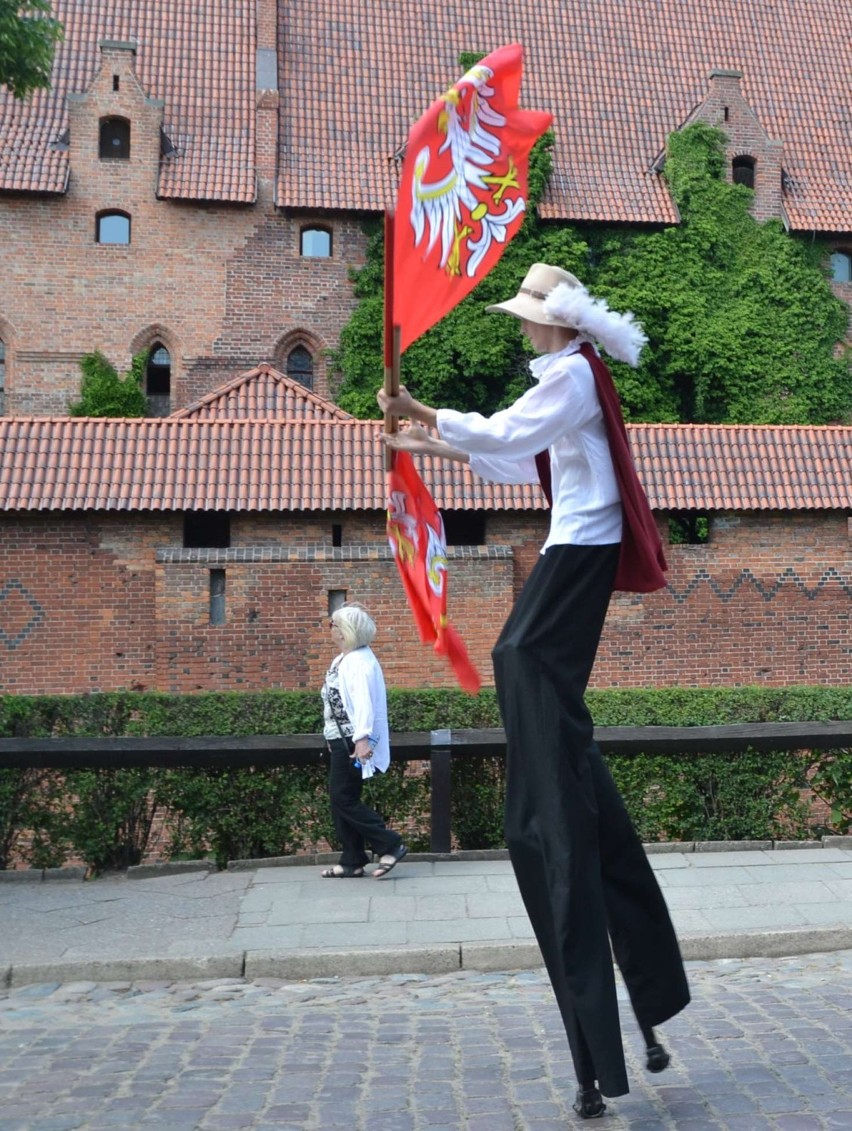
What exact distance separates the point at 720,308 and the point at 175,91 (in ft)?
40.1

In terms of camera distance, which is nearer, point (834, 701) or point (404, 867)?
point (404, 867)

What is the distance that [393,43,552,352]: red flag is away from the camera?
3674 mm

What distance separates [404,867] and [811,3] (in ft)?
97.3

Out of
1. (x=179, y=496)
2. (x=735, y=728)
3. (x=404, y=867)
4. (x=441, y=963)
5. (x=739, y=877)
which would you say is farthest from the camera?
(x=179, y=496)

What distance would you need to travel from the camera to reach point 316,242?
27781 mm

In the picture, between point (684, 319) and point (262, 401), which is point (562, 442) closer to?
point (262, 401)

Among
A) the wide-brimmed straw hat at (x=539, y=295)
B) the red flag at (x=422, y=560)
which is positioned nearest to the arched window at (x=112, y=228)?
the red flag at (x=422, y=560)

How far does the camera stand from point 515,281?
87.1 feet

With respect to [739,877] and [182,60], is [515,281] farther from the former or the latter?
[739,877]

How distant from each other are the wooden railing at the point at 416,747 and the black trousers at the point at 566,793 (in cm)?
428

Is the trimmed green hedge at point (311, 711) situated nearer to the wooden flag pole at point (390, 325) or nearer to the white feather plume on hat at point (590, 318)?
the white feather plume on hat at point (590, 318)

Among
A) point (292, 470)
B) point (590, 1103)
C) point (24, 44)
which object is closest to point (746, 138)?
point (292, 470)

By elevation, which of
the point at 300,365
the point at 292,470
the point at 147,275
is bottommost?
the point at 292,470

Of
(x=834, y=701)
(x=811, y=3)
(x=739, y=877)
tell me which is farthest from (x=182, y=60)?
(x=739, y=877)
